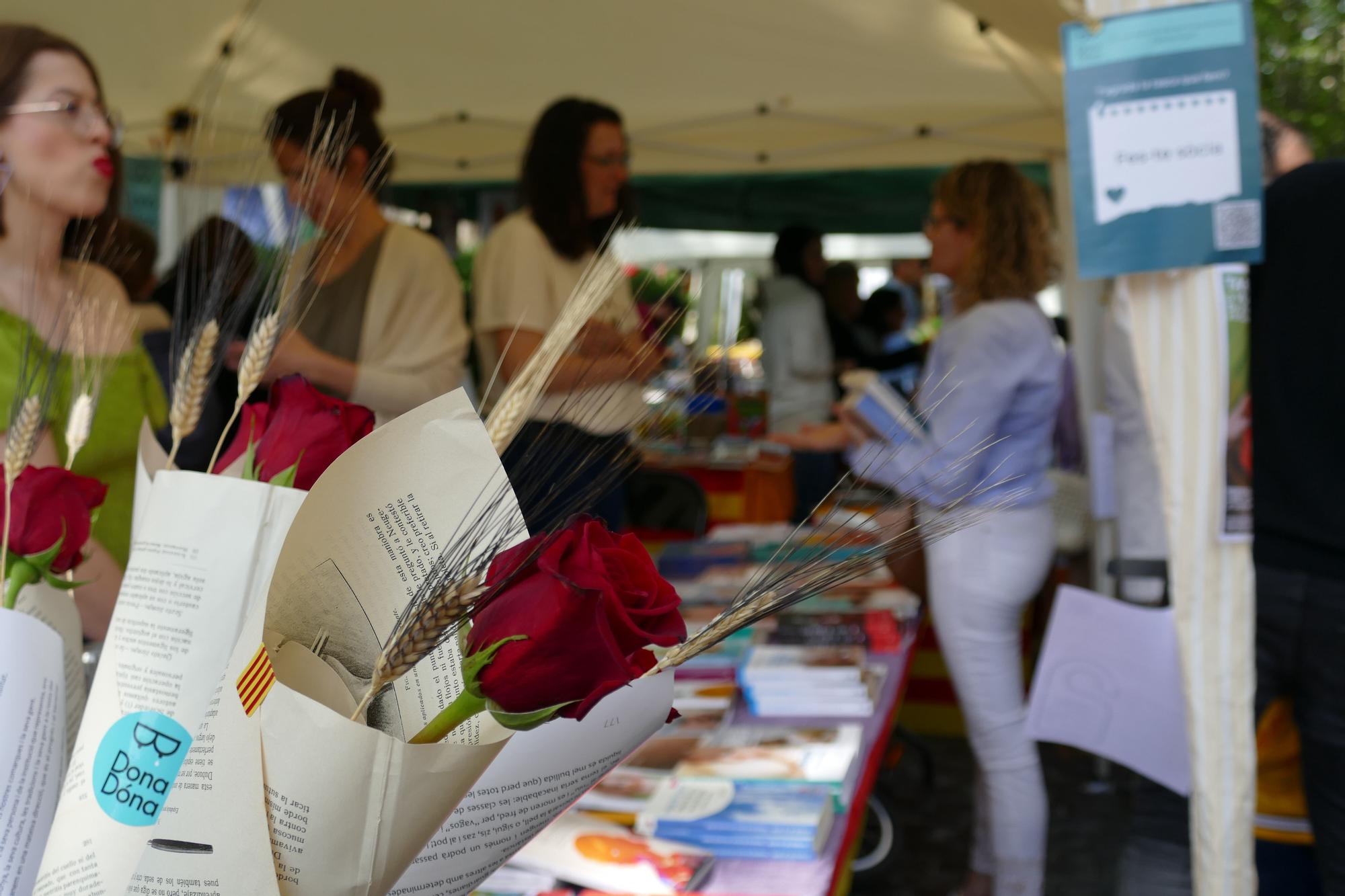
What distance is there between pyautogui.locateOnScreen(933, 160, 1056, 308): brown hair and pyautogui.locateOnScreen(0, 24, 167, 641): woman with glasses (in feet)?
5.55

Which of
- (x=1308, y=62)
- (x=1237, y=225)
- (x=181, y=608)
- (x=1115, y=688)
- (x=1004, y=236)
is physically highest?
(x=1308, y=62)

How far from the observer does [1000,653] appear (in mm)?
2398

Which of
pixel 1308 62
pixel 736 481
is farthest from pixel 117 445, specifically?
pixel 1308 62

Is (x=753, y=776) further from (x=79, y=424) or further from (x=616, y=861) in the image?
(x=79, y=424)

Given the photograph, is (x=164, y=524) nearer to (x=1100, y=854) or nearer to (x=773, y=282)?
(x=1100, y=854)

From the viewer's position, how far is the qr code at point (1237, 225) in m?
1.48

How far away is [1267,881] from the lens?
1844 mm

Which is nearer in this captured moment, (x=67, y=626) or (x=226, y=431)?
(x=226, y=431)

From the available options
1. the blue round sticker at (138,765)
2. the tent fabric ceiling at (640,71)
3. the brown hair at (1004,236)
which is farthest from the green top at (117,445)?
the tent fabric ceiling at (640,71)

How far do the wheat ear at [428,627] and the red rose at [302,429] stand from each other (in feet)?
0.51

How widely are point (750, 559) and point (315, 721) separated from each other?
262 cm

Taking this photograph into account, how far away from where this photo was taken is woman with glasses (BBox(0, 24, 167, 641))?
0.94 meters

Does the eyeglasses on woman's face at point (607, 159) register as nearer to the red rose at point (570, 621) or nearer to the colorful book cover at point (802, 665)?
the colorful book cover at point (802, 665)

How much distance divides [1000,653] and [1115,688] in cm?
68
